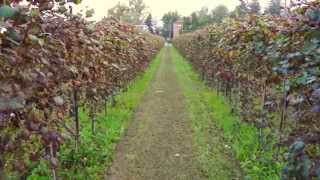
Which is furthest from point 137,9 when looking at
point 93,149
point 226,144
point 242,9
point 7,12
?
point 7,12

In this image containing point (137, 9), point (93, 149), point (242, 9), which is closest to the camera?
point (93, 149)

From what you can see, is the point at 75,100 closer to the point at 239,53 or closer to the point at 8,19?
the point at 239,53

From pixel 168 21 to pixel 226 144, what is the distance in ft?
296

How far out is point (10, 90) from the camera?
7.44 ft

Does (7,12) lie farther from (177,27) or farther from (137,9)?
(177,27)

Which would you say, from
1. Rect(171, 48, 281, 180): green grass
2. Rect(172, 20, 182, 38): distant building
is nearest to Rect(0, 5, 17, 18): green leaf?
Rect(171, 48, 281, 180): green grass

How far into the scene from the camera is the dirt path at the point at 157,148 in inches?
239

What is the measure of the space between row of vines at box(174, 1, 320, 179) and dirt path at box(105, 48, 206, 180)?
1.03m

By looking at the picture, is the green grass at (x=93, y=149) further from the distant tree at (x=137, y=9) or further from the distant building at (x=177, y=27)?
the distant building at (x=177, y=27)

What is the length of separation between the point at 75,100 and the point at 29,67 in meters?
3.65

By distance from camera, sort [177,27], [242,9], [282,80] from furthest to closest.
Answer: [177,27] → [242,9] → [282,80]

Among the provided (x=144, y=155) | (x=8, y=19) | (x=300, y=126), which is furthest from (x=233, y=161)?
(x=8, y=19)

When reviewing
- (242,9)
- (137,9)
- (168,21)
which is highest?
(137,9)

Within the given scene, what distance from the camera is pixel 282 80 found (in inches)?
217
